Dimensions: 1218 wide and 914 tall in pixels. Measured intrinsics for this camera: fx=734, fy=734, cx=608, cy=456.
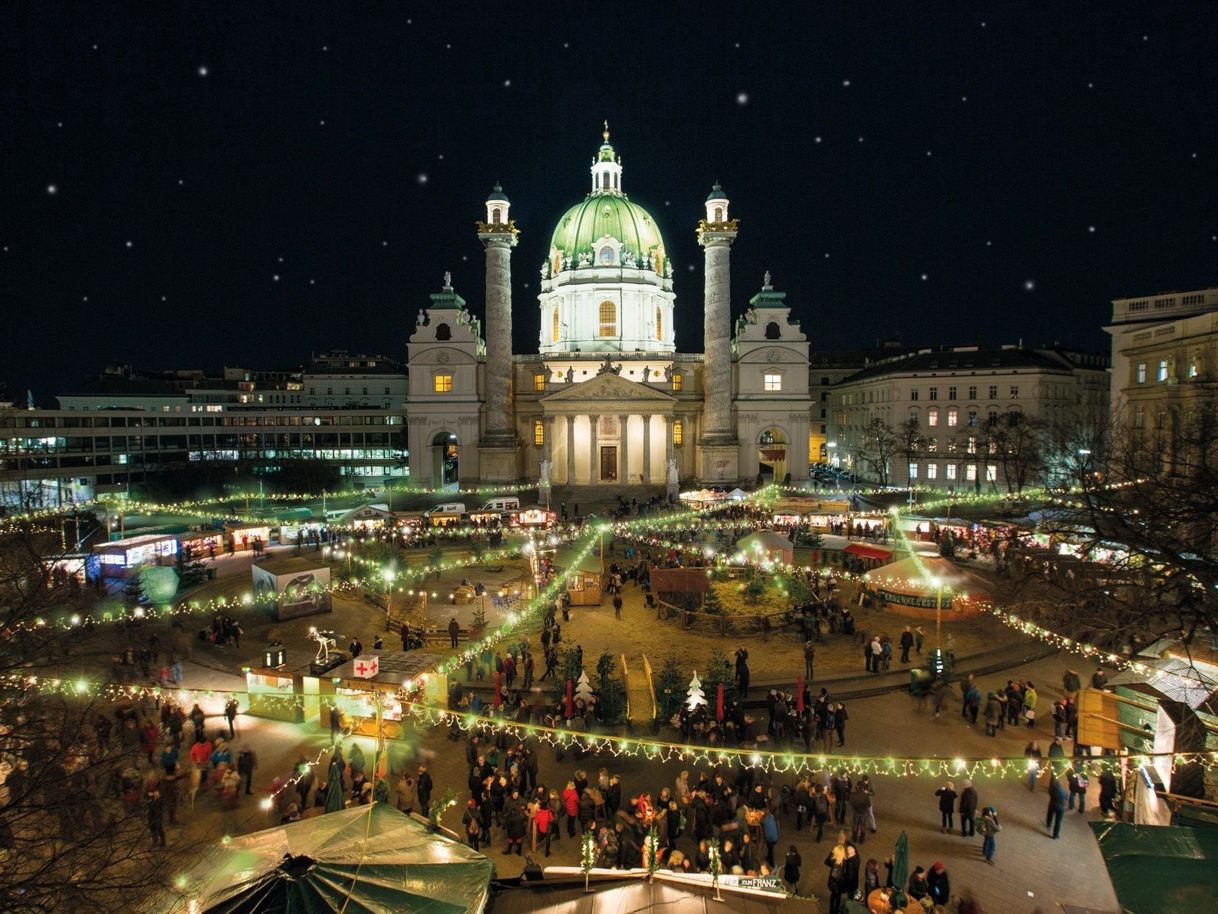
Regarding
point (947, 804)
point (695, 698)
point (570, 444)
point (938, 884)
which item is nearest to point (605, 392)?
point (570, 444)

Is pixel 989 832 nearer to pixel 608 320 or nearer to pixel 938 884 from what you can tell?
pixel 938 884

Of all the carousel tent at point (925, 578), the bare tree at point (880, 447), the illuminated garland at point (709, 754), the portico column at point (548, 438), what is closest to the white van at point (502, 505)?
the portico column at point (548, 438)

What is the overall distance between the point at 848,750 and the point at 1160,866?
655 cm

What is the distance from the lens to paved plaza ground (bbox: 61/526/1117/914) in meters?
10.8

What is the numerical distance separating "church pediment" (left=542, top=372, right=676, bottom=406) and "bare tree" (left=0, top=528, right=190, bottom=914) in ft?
117

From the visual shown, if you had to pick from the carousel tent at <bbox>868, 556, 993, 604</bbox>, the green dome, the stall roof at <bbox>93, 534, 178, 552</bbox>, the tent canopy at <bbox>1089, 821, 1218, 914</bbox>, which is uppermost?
the green dome

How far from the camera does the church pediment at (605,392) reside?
50.7 metres

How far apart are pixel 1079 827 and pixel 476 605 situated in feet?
56.6

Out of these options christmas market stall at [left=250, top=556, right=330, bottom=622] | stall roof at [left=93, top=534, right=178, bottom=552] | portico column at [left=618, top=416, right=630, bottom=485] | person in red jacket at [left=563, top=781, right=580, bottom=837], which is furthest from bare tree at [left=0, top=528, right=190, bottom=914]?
portico column at [left=618, top=416, right=630, bottom=485]

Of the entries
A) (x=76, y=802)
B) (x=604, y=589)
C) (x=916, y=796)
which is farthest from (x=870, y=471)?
(x=76, y=802)

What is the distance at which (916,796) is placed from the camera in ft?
42.9

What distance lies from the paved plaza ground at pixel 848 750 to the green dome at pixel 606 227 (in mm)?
40682

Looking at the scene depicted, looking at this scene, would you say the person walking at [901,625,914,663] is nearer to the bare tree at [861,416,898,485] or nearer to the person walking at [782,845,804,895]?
the person walking at [782,845,804,895]

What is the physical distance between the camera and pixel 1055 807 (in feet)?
38.0
